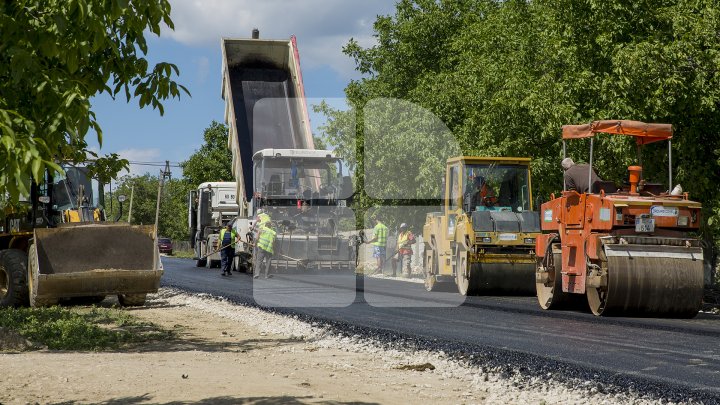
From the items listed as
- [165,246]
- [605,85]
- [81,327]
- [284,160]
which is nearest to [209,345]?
[81,327]

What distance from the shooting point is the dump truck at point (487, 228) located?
1622cm

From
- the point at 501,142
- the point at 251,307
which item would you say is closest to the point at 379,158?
the point at 501,142

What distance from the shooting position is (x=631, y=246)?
1234 cm

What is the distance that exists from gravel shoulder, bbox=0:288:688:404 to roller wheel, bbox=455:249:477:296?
5.89m

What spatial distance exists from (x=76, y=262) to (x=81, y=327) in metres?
2.60

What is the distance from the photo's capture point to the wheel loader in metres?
13.6

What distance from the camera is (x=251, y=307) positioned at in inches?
580

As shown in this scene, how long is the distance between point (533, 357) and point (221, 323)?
18.2 feet

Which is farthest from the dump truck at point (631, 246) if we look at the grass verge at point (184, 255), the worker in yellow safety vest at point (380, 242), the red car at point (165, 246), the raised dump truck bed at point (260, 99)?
the red car at point (165, 246)

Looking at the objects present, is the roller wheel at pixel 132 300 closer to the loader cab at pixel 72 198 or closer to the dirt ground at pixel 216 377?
the loader cab at pixel 72 198

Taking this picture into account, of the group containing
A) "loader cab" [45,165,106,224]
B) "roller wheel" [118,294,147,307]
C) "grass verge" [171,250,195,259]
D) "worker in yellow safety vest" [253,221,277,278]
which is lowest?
"grass verge" [171,250,195,259]

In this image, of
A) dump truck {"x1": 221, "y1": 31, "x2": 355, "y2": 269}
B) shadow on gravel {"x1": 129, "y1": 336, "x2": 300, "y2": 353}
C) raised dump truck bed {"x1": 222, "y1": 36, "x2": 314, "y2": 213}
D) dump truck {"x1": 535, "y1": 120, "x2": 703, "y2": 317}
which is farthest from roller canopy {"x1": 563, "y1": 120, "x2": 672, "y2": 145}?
raised dump truck bed {"x1": 222, "y1": 36, "x2": 314, "y2": 213}

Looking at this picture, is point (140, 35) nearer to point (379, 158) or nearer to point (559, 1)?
point (559, 1)

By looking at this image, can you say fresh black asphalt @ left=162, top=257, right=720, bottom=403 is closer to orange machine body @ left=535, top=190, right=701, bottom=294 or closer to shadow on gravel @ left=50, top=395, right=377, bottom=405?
orange machine body @ left=535, top=190, right=701, bottom=294
